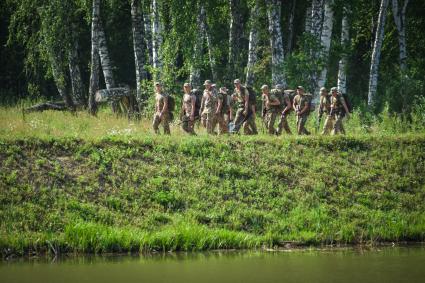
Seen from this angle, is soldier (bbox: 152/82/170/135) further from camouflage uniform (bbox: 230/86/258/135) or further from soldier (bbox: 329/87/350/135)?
soldier (bbox: 329/87/350/135)

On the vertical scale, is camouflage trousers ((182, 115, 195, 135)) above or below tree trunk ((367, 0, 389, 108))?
below

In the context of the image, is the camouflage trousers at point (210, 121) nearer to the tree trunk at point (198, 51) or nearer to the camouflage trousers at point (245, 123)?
the camouflage trousers at point (245, 123)

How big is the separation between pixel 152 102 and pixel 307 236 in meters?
10.1

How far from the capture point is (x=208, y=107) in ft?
76.8

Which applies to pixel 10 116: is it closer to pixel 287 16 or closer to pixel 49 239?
pixel 49 239

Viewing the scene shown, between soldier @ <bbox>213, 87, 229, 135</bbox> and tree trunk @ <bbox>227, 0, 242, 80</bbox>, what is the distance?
6156mm

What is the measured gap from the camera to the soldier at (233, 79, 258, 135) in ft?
77.5

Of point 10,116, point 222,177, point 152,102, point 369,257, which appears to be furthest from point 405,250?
point 10,116

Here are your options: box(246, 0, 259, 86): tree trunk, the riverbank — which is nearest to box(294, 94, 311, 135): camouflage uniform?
the riverbank

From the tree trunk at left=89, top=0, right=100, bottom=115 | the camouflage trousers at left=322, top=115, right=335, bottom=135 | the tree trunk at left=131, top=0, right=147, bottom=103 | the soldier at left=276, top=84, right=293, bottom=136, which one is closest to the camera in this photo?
the soldier at left=276, top=84, right=293, bottom=136

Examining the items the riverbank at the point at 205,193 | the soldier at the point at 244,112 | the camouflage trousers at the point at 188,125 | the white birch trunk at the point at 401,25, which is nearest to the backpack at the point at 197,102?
the camouflage trousers at the point at 188,125

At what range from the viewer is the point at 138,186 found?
62.4ft

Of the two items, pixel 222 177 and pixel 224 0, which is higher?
pixel 224 0

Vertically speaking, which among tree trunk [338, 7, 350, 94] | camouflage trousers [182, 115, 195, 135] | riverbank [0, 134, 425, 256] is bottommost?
riverbank [0, 134, 425, 256]
